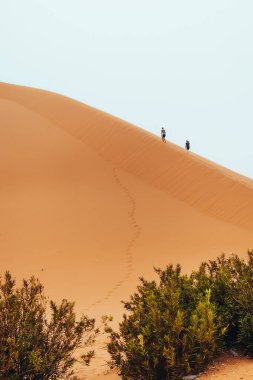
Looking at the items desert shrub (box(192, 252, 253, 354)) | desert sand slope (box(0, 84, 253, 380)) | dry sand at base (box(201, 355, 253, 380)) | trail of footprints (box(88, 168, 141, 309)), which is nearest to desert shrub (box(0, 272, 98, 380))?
dry sand at base (box(201, 355, 253, 380))

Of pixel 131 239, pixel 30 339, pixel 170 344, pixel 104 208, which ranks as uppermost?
pixel 104 208

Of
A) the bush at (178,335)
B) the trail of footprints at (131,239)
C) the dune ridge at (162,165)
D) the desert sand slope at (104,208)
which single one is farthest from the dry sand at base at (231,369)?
the dune ridge at (162,165)

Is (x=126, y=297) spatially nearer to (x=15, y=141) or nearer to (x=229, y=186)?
(x=229, y=186)

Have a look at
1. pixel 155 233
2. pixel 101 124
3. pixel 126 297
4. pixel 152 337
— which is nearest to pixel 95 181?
pixel 155 233

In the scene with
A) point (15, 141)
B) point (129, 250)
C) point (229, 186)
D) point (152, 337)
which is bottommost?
point (152, 337)

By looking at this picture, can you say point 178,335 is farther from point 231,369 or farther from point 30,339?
point 30,339

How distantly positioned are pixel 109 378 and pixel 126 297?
4.78 metres

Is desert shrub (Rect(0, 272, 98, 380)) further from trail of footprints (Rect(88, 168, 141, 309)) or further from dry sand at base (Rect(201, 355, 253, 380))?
trail of footprints (Rect(88, 168, 141, 309))

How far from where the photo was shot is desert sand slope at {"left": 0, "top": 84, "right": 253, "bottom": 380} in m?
12.0

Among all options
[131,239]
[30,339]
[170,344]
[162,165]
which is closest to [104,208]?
[131,239]

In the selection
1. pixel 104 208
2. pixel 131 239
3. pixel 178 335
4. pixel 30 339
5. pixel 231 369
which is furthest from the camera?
pixel 104 208

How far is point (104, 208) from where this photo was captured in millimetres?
16594

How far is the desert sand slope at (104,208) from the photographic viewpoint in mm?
12023

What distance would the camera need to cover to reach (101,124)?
2583cm
